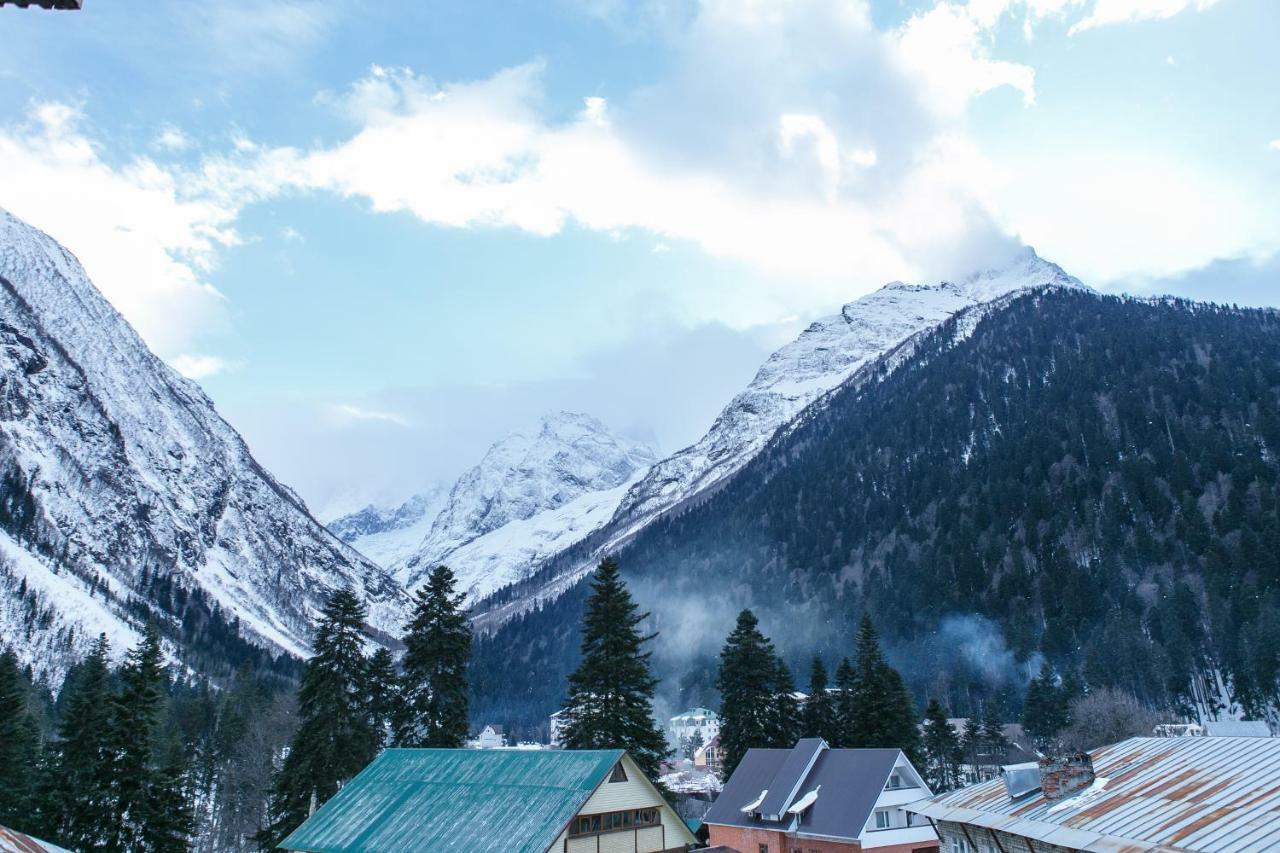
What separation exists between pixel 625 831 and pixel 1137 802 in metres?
21.9

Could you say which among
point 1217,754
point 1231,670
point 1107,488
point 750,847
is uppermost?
point 1107,488

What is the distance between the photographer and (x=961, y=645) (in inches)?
5989

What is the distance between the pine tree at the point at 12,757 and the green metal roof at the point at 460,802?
1849cm

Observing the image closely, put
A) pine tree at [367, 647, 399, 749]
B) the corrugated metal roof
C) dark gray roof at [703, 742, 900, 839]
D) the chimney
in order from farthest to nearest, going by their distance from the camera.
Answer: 1. pine tree at [367, 647, 399, 749]
2. dark gray roof at [703, 742, 900, 839]
3. the corrugated metal roof
4. the chimney

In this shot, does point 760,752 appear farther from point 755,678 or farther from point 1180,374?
point 1180,374

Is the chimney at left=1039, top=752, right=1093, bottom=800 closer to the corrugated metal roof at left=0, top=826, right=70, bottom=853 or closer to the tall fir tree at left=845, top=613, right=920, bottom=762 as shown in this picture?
the corrugated metal roof at left=0, top=826, right=70, bottom=853

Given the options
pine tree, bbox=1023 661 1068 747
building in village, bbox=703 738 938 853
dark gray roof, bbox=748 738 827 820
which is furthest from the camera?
pine tree, bbox=1023 661 1068 747

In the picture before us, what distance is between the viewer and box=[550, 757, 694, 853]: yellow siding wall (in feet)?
119

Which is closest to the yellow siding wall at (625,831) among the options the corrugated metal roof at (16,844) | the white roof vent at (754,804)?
the white roof vent at (754,804)

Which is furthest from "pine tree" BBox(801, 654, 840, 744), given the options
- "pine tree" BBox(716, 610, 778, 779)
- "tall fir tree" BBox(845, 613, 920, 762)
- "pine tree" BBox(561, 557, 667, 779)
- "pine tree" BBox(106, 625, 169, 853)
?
"pine tree" BBox(106, 625, 169, 853)

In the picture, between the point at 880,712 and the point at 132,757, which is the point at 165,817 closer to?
the point at 132,757

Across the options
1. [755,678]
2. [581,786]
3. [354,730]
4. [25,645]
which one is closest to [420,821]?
[581,786]

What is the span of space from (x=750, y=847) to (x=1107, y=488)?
135334mm

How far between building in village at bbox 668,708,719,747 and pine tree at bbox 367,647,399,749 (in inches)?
5035
